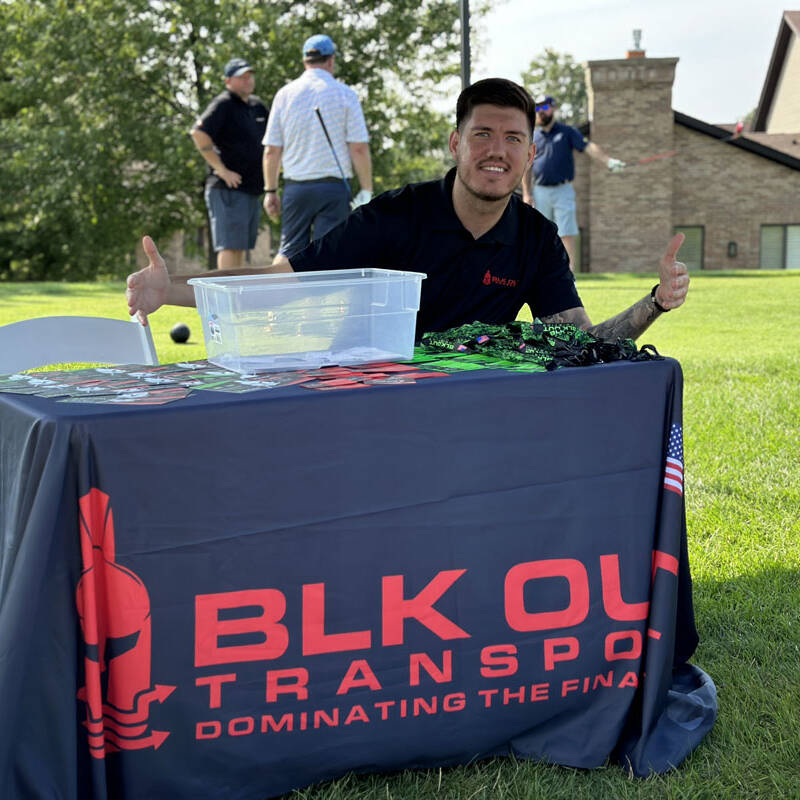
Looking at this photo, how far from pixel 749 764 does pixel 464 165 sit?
1594 mm

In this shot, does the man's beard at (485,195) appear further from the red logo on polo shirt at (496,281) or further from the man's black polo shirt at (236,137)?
the man's black polo shirt at (236,137)

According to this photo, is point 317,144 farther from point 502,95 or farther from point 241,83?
point 502,95

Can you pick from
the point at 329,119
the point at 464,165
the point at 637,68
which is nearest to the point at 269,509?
the point at 464,165

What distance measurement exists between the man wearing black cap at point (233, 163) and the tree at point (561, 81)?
176ft

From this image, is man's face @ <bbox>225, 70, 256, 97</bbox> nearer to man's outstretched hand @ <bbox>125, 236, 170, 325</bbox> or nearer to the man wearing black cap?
the man wearing black cap

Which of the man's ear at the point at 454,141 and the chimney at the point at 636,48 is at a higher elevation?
the chimney at the point at 636,48

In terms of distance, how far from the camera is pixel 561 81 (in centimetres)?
6262

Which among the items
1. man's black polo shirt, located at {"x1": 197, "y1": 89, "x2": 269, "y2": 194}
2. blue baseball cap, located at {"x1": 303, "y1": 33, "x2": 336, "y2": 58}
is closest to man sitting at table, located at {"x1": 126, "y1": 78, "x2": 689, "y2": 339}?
blue baseball cap, located at {"x1": 303, "y1": 33, "x2": 336, "y2": 58}

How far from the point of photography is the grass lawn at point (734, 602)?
73.0 inches

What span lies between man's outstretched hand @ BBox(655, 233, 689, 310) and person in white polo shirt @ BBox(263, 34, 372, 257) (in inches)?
178

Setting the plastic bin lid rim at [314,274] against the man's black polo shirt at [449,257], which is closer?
the plastic bin lid rim at [314,274]

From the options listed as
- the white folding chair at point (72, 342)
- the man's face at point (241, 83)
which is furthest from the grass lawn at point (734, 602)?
the man's face at point (241, 83)

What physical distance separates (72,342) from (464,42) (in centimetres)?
370

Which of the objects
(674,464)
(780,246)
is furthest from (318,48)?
(780,246)
